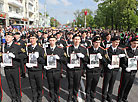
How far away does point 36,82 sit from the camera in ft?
14.3

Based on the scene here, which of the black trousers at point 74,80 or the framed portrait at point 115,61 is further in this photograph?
the black trousers at point 74,80

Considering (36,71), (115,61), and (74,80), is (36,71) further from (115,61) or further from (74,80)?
(115,61)

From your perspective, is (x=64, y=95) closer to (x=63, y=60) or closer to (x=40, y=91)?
(x=40, y=91)

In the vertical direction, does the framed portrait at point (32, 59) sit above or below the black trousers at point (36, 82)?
above

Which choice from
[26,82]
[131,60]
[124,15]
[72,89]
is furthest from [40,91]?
[124,15]

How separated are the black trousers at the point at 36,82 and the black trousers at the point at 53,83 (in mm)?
Answer: 300

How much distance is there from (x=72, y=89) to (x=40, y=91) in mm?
1034

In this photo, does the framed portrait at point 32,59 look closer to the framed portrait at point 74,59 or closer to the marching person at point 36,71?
the marching person at point 36,71

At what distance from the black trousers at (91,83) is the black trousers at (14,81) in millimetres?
2230

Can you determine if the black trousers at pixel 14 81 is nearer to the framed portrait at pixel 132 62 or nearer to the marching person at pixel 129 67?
the marching person at pixel 129 67

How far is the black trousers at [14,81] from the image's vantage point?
4297 mm

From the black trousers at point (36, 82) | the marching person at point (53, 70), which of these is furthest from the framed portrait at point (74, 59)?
the black trousers at point (36, 82)

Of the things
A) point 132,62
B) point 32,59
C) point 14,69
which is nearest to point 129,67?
point 132,62

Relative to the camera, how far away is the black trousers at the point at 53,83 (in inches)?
166
